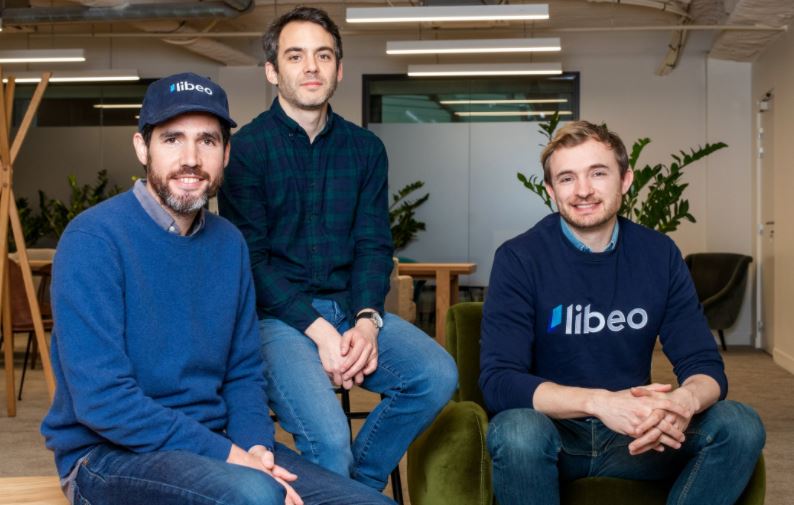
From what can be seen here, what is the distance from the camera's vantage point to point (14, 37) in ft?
36.8

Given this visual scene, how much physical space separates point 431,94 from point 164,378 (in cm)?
938

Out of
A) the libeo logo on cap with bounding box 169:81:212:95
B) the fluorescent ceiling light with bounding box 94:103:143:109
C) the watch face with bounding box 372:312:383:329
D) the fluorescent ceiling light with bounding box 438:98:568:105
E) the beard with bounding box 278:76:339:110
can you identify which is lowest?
the watch face with bounding box 372:312:383:329

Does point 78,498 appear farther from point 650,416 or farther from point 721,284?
point 721,284

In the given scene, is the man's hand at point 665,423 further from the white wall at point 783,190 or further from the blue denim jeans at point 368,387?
the white wall at point 783,190

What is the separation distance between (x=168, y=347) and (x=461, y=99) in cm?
934

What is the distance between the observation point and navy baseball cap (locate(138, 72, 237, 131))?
6.25ft

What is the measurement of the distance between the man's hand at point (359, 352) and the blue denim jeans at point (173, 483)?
508mm

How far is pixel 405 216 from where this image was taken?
10797mm

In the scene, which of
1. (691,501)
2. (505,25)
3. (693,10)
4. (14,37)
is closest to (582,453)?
(691,501)

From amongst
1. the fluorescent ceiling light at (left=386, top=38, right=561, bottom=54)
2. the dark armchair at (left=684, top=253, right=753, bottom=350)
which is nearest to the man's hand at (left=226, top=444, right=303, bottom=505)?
the fluorescent ceiling light at (left=386, top=38, right=561, bottom=54)

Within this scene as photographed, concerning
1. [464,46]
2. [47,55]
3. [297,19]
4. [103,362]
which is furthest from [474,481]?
[47,55]

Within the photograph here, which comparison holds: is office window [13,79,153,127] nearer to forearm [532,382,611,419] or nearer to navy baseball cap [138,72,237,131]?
navy baseball cap [138,72,237,131]

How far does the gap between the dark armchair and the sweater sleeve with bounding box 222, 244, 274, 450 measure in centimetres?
765

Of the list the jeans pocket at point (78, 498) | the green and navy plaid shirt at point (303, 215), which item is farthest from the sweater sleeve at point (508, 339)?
the jeans pocket at point (78, 498)
